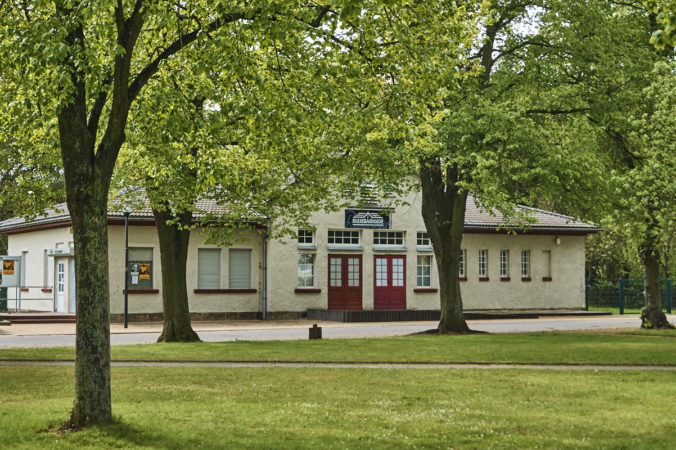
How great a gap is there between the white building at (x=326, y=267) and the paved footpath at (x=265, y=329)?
6.56 feet

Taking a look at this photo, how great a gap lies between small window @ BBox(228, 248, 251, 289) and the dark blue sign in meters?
4.58

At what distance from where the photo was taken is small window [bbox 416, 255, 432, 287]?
39.9 metres

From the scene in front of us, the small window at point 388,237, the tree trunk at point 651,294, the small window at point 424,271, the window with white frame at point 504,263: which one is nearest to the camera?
the tree trunk at point 651,294

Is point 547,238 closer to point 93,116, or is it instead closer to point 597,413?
point 597,413

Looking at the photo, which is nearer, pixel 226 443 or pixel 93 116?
pixel 226 443

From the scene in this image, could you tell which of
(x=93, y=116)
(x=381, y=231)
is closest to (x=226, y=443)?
(x=93, y=116)

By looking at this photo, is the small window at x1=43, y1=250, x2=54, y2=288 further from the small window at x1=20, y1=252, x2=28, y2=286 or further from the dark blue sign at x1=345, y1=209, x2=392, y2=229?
the dark blue sign at x1=345, y1=209, x2=392, y2=229

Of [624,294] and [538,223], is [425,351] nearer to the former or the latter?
[538,223]

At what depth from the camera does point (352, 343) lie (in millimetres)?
22797

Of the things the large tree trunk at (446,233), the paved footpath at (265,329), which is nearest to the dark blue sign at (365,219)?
the paved footpath at (265,329)

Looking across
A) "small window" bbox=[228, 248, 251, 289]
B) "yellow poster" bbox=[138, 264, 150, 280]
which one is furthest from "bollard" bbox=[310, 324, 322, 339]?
"small window" bbox=[228, 248, 251, 289]

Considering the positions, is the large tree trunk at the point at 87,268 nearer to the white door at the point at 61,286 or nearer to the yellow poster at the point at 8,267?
the white door at the point at 61,286

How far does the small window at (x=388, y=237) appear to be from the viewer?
1534 inches

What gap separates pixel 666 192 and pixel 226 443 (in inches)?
726
